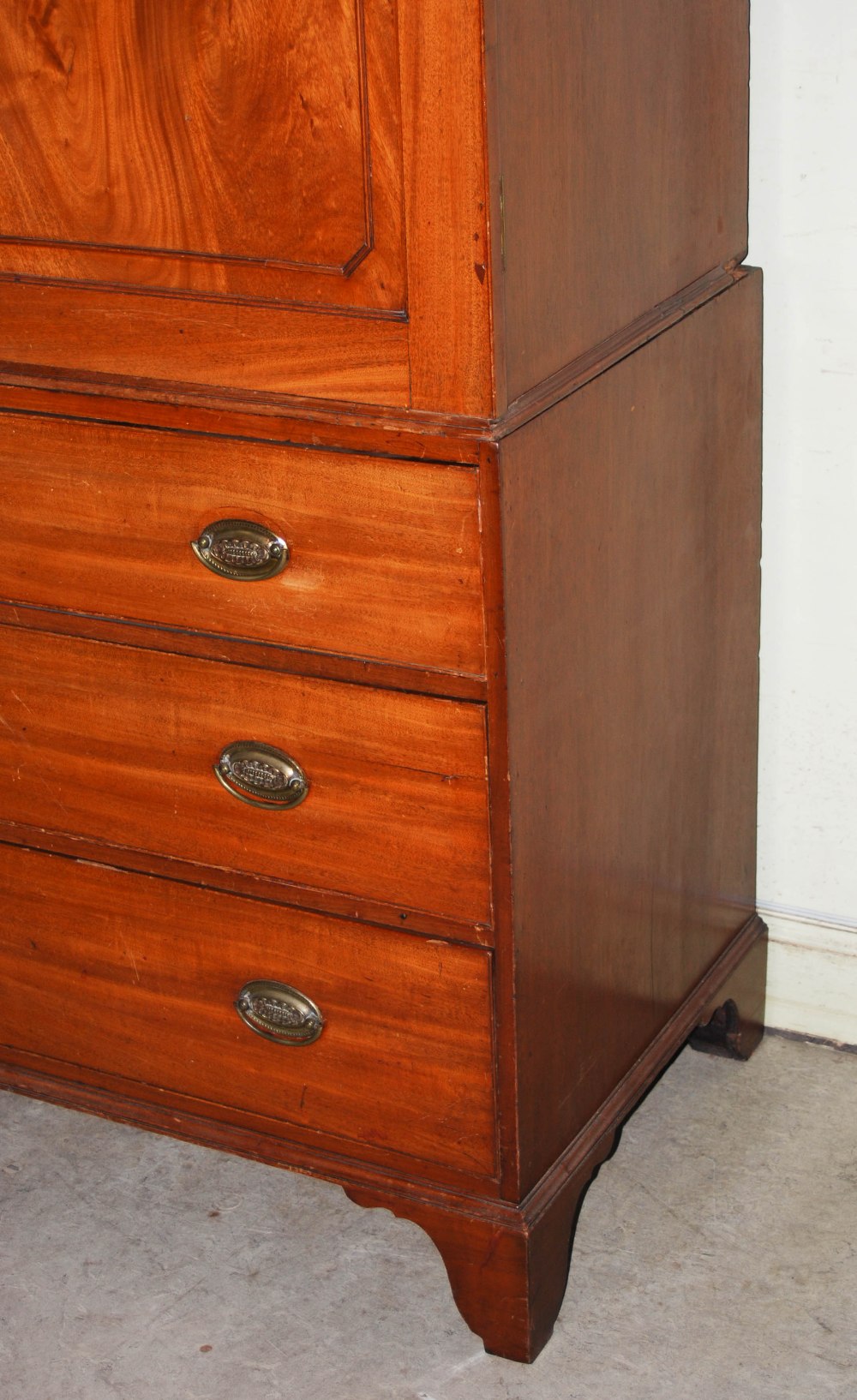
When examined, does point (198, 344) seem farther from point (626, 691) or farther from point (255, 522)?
point (626, 691)

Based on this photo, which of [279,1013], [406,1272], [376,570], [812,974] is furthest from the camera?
[812,974]

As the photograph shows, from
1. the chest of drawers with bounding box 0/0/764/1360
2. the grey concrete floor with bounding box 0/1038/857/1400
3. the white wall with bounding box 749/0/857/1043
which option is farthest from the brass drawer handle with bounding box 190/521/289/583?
the grey concrete floor with bounding box 0/1038/857/1400

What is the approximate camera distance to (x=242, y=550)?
1569 millimetres

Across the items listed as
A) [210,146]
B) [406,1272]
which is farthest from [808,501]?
[406,1272]

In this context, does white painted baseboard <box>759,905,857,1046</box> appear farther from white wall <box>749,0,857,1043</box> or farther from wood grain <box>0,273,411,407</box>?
wood grain <box>0,273,411,407</box>

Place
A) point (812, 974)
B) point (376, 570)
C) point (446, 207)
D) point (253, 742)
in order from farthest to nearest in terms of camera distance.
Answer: point (812, 974) < point (253, 742) < point (376, 570) < point (446, 207)

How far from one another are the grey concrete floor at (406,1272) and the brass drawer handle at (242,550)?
81 centimetres

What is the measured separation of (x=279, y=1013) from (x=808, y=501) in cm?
82

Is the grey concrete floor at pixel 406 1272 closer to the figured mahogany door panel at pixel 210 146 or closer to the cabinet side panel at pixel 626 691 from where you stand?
the cabinet side panel at pixel 626 691

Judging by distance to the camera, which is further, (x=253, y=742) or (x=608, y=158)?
(x=253, y=742)

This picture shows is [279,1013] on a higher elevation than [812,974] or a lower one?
higher

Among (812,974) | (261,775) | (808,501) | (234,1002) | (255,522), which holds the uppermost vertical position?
(255,522)

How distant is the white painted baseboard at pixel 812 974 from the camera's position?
2.19m

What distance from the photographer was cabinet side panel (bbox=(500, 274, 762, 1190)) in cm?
154
